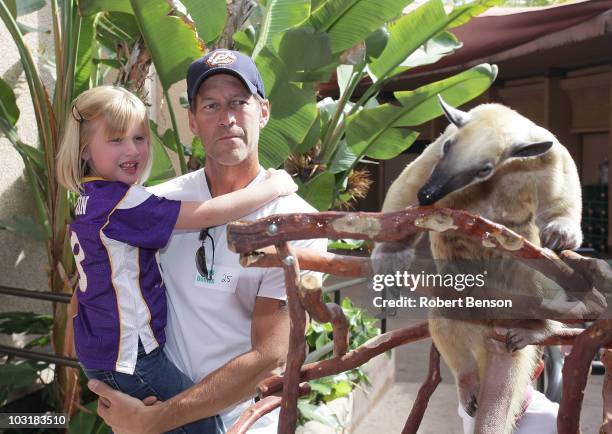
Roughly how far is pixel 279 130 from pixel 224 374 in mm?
1513

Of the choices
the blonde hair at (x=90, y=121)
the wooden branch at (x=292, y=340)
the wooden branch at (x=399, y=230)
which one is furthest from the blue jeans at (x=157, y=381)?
the wooden branch at (x=399, y=230)

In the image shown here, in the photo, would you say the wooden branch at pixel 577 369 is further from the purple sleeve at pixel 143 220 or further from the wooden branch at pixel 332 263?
the purple sleeve at pixel 143 220

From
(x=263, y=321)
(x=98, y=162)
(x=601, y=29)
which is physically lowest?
(x=263, y=321)

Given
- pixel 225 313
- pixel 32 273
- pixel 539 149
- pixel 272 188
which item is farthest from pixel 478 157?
pixel 32 273

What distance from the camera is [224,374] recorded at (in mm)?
1343

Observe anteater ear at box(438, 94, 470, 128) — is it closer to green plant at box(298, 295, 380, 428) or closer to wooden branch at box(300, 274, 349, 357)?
wooden branch at box(300, 274, 349, 357)

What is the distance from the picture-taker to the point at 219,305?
1.39 meters

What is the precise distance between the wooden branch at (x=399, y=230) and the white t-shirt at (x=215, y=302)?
74cm

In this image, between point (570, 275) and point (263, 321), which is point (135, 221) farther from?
point (570, 275)

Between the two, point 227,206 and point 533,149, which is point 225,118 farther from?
point 533,149

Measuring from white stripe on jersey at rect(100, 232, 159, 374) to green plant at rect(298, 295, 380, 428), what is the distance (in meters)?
1.25

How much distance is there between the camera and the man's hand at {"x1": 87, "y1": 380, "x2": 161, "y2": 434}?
4.48 ft

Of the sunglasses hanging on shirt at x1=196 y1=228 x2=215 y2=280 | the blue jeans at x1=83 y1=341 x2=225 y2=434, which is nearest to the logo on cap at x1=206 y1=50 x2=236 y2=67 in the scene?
the sunglasses hanging on shirt at x1=196 y1=228 x2=215 y2=280

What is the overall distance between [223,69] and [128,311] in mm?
562
